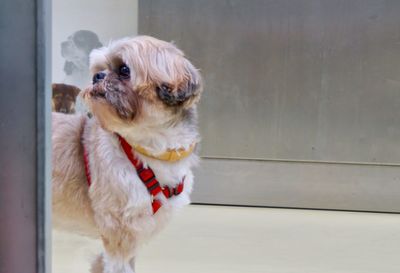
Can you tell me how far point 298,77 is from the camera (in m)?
1.91

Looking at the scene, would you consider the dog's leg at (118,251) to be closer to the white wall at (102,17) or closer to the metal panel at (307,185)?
the white wall at (102,17)


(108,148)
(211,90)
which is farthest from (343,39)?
(108,148)

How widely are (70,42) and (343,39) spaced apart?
49.8 inches

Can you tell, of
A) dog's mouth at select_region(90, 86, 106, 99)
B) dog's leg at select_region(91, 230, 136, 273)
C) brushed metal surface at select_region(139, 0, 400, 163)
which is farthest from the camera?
brushed metal surface at select_region(139, 0, 400, 163)

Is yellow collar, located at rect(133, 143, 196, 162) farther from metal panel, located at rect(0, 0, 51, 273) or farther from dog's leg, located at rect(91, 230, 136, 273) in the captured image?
metal panel, located at rect(0, 0, 51, 273)

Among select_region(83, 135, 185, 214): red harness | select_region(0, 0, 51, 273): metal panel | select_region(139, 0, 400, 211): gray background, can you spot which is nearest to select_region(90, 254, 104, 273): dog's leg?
select_region(83, 135, 185, 214): red harness

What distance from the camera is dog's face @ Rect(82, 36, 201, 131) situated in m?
0.83

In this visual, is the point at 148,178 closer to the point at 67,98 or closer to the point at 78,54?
the point at 67,98

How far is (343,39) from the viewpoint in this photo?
1878 mm

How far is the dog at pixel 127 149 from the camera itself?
2.79ft

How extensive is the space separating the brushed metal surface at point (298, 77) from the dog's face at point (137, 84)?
2.92 ft

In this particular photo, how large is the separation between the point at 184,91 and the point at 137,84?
0.09 m

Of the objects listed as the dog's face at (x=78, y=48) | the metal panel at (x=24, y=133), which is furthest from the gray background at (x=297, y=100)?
the metal panel at (x=24, y=133)

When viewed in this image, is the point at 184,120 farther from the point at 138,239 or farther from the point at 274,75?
the point at 274,75
